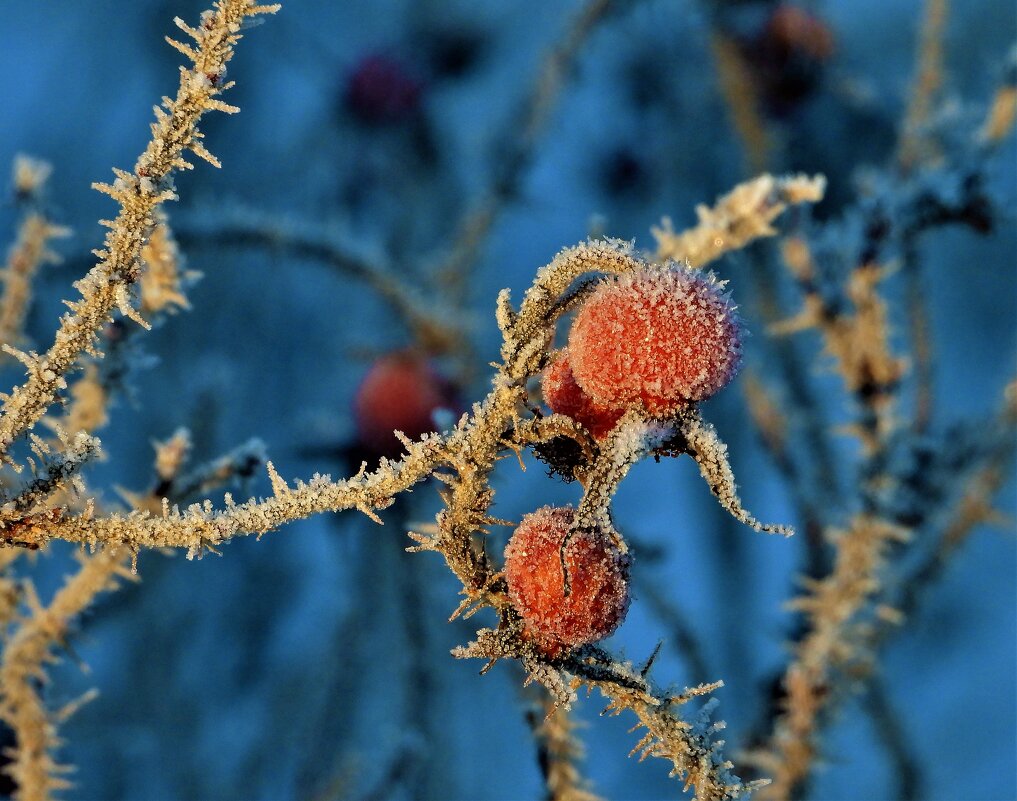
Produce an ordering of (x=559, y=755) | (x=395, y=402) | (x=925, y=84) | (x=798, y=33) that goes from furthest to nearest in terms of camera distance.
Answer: (x=798, y=33) → (x=925, y=84) → (x=395, y=402) → (x=559, y=755)

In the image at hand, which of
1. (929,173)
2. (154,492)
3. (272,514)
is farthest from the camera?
(929,173)

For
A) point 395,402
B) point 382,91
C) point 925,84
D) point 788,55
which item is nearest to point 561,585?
point 395,402

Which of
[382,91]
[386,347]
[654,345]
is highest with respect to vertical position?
[382,91]

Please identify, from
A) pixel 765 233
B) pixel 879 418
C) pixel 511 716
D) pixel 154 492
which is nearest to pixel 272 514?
pixel 154 492

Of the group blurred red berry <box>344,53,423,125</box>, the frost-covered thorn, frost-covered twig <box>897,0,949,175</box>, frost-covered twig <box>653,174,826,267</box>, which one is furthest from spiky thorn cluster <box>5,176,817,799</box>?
blurred red berry <box>344,53,423,125</box>

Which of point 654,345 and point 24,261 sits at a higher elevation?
point 24,261

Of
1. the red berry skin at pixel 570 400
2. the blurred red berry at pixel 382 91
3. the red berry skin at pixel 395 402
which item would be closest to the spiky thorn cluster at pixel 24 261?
the red berry skin at pixel 570 400

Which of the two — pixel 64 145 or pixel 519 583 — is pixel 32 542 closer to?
pixel 519 583

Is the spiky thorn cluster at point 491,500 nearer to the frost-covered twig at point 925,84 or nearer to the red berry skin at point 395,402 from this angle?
the red berry skin at point 395,402

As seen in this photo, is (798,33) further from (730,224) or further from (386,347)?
(730,224)
